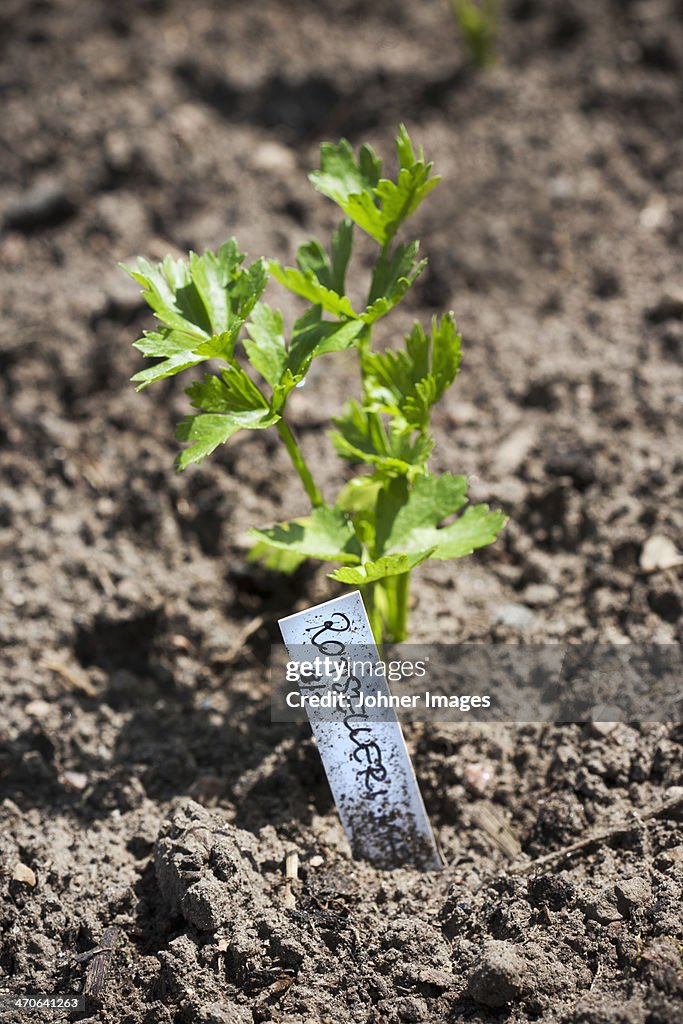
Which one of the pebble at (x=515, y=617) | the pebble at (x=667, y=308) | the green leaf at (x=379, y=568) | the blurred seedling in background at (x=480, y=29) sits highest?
the blurred seedling in background at (x=480, y=29)

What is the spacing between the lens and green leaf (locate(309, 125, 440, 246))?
1748 mm

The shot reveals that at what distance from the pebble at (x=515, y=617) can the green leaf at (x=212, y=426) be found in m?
0.86

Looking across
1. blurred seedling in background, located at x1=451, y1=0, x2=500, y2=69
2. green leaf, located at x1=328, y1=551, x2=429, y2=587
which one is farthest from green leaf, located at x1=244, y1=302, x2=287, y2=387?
blurred seedling in background, located at x1=451, y1=0, x2=500, y2=69

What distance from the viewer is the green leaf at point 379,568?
168 cm

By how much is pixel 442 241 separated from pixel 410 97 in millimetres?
797

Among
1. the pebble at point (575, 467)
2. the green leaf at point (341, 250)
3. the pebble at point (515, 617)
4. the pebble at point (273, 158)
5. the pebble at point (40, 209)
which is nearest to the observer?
the green leaf at point (341, 250)

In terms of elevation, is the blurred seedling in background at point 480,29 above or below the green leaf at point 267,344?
above

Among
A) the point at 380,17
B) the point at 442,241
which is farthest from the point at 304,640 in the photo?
the point at 380,17

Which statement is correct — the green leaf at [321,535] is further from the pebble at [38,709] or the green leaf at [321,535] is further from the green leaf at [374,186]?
the pebble at [38,709]

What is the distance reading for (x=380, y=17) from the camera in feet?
12.9

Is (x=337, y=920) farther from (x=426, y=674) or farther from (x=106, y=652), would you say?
(x=106, y=652)

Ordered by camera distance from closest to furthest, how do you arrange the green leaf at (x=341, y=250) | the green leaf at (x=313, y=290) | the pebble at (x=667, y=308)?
the green leaf at (x=313, y=290) → the green leaf at (x=341, y=250) → the pebble at (x=667, y=308)

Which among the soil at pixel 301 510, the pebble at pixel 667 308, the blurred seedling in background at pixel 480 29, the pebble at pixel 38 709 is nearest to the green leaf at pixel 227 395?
the soil at pixel 301 510

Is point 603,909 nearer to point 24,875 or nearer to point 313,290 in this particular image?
point 24,875
